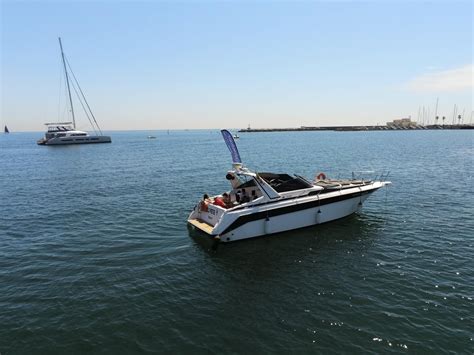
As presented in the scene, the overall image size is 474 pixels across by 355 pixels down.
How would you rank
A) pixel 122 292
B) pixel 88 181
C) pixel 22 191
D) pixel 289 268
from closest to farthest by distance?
pixel 122 292
pixel 289 268
pixel 22 191
pixel 88 181

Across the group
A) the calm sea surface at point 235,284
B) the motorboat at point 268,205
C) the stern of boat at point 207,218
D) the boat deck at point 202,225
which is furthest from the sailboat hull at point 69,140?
the boat deck at point 202,225

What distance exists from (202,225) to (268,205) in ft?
12.6

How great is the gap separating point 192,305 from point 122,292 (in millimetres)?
2944

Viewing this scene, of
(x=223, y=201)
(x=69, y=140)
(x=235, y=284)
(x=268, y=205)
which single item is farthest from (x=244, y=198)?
(x=69, y=140)

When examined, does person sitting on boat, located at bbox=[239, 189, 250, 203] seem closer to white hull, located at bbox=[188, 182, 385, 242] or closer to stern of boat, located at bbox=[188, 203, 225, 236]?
white hull, located at bbox=[188, 182, 385, 242]

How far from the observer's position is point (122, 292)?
1270cm

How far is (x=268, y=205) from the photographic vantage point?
18.2 meters

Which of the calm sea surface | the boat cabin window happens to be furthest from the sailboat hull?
the boat cabin window

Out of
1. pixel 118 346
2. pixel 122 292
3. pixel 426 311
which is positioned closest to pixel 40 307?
pixel 122 292

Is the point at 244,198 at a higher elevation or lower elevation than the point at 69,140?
lower

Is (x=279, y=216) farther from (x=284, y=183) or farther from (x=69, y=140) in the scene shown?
(x=69, y=140)

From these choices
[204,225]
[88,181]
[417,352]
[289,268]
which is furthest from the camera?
[88,181]

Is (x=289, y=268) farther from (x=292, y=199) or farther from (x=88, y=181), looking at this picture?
(x=88, y=181)

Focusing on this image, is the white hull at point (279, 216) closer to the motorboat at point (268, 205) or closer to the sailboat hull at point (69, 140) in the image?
the motorboat at point (268, 205)
